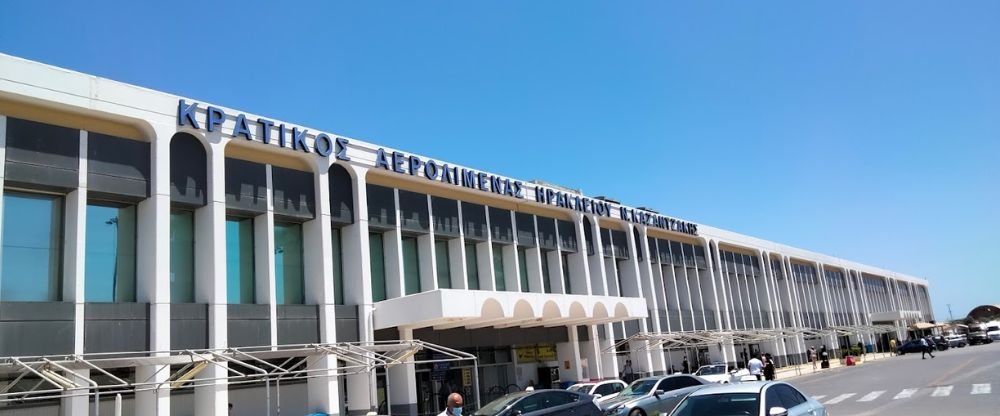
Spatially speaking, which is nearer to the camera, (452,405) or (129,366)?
(452,405)

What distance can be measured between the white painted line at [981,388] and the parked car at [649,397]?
8238 mm

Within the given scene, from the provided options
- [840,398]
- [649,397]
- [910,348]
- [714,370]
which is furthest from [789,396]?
[910,348]

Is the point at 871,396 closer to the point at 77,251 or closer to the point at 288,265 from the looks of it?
the point at 288,265

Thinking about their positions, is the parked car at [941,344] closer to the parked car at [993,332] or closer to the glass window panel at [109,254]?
the parked car at [993,332]

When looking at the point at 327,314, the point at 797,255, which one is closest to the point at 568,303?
the point at 327,314

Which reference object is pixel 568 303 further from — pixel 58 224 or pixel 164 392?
pixel 58 224

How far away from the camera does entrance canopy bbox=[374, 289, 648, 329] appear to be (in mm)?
23156

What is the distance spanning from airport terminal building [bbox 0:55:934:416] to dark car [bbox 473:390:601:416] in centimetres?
425

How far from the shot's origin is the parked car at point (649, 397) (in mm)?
19297

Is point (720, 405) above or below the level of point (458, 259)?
below

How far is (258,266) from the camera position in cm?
2242

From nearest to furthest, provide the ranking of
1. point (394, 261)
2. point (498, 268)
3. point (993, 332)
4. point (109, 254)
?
point (109, 254) < point (394, 261) < point (498, 268) < point (993, 332)

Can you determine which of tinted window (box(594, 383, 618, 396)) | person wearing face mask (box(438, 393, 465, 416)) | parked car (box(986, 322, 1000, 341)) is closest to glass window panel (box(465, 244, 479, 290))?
tinted window (box(594, 383, 618, 396))

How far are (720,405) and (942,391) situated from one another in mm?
17362
